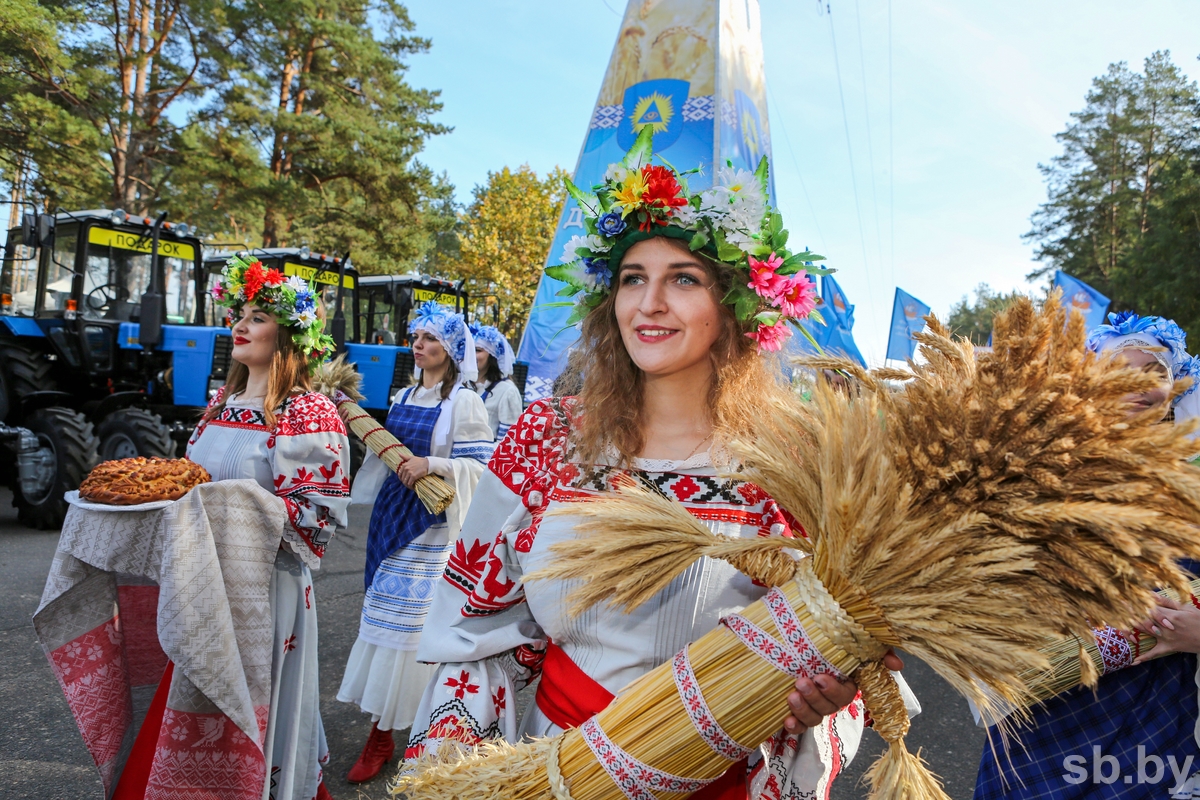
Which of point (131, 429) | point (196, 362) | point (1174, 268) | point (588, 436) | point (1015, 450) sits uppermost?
point (1174, 268)

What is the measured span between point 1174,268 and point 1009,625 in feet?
77.8

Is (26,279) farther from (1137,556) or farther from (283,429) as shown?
(1137,556)

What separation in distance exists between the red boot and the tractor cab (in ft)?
22.8

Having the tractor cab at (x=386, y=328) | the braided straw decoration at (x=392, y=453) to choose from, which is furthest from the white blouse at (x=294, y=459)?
the tractor cab at (x=386, y=328)

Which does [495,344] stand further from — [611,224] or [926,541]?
[926,541]

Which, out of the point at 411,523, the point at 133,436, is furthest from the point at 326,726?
the point at 133,436

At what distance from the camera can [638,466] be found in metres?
1.51

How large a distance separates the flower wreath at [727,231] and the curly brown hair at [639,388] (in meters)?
0.04

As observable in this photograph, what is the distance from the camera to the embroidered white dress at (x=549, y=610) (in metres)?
1.32

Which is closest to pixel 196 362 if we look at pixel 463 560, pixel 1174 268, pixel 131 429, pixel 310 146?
pixel 131 429

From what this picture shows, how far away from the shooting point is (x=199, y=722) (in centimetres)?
233

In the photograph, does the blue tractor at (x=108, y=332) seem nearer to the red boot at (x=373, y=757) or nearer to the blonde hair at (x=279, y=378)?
the blonde hair at (x=279, y=378)

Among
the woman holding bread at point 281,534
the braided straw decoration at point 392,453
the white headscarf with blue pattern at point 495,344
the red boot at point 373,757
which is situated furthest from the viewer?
the white headscarf with blue pattern at point 495,344

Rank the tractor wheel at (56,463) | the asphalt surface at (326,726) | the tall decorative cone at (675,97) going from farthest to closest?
the tall decorative cone at (675,97) → the tractor wheel at (56,463) → the asphalt surface at (326,726)
